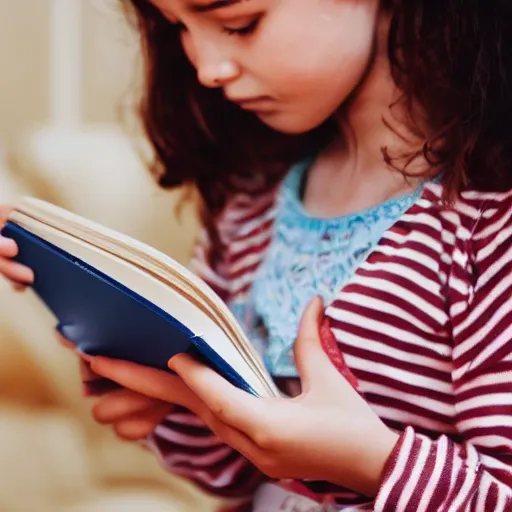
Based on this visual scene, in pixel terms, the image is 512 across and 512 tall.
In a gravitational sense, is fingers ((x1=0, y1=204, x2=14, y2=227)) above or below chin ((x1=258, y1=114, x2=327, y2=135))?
below

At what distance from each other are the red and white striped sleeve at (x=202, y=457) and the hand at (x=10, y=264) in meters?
0.23

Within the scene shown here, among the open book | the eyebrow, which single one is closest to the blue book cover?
the open book

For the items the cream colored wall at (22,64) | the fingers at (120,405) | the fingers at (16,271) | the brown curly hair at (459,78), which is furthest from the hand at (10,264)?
the cream colored wall at (22,64)

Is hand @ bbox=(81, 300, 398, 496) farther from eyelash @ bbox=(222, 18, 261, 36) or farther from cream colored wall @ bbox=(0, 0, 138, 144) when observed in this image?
cream colored wall @ bbox=(0, 0, 138, 144)

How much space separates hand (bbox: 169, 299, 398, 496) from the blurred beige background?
0.32 metres

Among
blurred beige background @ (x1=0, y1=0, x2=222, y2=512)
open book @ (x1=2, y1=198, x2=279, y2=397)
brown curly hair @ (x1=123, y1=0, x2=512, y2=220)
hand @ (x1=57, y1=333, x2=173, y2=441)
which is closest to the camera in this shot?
open book @ (x1=2, y1=198, x2=279, y2=397)

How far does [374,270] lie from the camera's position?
0.61 metres

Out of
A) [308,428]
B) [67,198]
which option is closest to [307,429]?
[308,428]

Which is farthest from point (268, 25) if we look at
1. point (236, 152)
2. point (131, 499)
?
point (131, 499)

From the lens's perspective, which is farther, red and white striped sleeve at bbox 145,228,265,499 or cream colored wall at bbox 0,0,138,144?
cream colored wall at bbox 0,0,138,144

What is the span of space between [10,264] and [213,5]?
0.26m

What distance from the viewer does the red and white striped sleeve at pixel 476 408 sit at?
50 centimetres

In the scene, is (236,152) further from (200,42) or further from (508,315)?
(508,315)

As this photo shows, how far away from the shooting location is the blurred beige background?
0.84 metres
